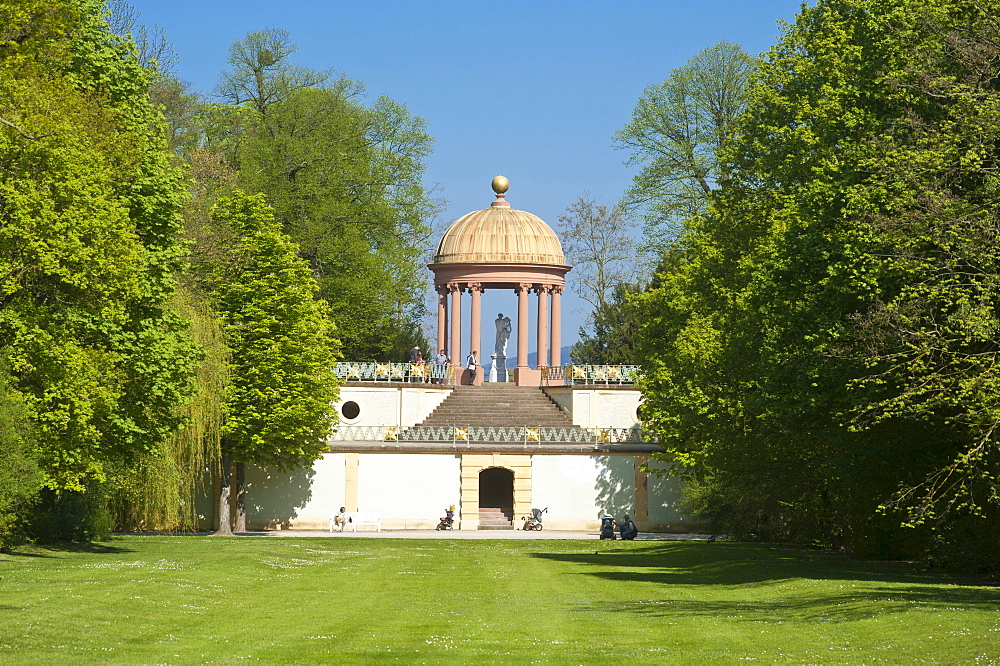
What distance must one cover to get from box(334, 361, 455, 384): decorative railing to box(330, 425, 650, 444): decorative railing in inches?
118

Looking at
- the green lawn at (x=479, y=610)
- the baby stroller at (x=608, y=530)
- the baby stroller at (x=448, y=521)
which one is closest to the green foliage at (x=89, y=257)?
the green lawn at (x=479, y=610)

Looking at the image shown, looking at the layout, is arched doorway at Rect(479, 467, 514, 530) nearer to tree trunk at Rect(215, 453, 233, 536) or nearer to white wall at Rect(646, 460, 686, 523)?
white wall at Rect(646, 460, 686, 523)

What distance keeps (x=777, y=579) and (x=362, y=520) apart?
27.0m

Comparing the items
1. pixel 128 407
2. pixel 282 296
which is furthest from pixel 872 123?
pixel 282 296

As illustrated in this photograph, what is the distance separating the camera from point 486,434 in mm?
54875

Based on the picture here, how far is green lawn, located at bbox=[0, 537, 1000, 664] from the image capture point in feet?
55.3

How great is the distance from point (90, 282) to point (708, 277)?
1927cm

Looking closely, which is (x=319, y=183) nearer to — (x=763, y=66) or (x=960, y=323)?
(x=763, y=66)

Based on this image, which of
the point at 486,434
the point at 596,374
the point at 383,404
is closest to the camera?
the point at 486,434

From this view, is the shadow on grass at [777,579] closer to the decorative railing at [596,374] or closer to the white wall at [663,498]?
the white wall at [663,498]

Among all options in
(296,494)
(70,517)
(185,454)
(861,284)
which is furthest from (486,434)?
(861,284)

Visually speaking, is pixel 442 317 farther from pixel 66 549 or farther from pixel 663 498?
pixel 66 549

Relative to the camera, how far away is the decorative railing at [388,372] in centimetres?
5759

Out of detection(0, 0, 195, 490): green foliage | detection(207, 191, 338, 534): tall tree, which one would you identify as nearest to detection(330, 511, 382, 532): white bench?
detection(207, 191, 338, 534): tall tree
